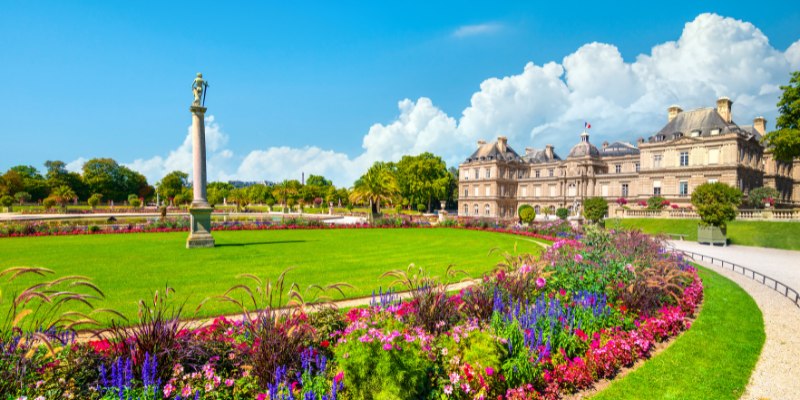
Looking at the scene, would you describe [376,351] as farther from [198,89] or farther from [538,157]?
[538,157]

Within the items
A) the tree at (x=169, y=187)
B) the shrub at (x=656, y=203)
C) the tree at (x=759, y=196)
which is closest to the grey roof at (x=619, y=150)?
the tree at (x=759, y=196)

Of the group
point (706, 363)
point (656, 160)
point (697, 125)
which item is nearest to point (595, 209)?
point (656, 160)

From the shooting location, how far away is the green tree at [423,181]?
7438cm

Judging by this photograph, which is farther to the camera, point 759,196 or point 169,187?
point 169,187

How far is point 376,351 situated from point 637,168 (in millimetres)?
68333

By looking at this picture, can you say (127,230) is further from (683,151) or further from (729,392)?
(683,151)

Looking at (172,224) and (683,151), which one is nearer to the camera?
(172,224)

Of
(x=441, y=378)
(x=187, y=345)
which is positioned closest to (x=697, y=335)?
(x=441, y=378)

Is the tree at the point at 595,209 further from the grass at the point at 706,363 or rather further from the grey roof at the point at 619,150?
the grey roof at the point at 619,150

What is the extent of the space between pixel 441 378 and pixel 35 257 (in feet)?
58.2

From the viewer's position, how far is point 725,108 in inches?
1859

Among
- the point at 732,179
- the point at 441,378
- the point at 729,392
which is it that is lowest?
the point at 729,392

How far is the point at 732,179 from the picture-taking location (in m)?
43.4

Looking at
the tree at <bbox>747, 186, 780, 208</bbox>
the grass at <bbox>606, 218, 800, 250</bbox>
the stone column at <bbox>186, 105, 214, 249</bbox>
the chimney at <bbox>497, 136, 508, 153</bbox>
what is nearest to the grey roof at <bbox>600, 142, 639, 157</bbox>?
the chimney at <bbox>497, 136, 508, 153</bbox>
